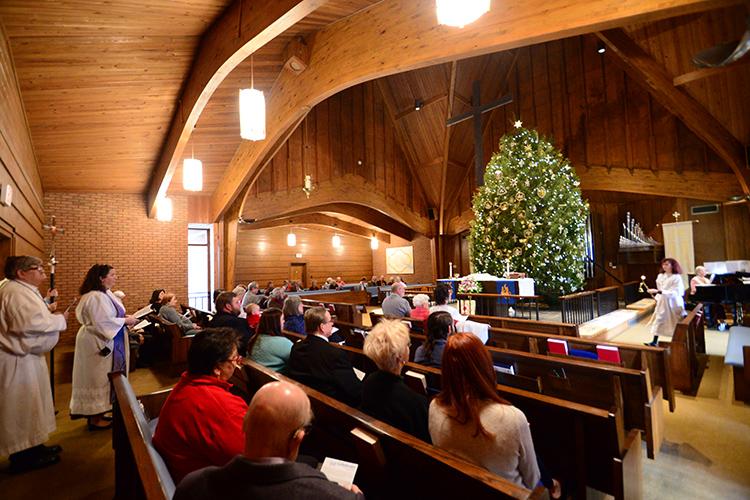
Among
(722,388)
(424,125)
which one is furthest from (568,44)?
(722,388)

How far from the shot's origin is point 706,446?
2520 millimetres

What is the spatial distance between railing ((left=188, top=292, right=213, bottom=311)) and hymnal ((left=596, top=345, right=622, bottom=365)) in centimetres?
838

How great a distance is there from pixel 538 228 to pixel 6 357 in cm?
775

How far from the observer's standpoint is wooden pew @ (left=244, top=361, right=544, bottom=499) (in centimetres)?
97

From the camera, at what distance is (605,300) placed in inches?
275

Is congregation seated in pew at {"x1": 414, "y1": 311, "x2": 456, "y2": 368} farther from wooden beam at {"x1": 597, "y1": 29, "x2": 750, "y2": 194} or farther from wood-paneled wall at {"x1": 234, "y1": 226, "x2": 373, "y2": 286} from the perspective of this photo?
wood-paneled wall at {"x1": 234, "y1": 226, "x2": 373, "y2": 286}

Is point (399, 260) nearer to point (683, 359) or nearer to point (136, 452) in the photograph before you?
point (683, 359)

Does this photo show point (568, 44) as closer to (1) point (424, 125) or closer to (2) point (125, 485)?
(1) point (424, 125)

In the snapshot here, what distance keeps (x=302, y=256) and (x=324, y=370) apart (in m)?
11.9

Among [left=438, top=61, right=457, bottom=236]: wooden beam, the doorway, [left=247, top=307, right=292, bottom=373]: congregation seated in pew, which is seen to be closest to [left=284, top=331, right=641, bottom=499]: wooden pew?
[left=247, top=307, right=292, bottom=373]: congregation seated in pew

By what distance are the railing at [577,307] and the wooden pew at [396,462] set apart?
4495 millimetres

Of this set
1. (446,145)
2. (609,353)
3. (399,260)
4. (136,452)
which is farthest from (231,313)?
(399,260)

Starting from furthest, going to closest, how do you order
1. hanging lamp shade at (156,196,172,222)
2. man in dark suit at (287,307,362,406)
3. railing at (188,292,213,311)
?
railing at (188,292,213,311), hanging lamp shade at (156,196,172,222), man in dark suit at (287,307,362,406)

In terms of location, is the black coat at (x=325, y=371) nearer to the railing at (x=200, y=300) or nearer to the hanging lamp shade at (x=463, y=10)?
the hanging lamp shade at (x=463, y=10)
